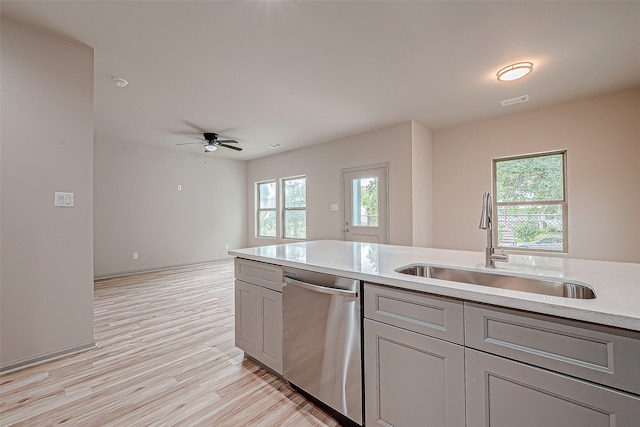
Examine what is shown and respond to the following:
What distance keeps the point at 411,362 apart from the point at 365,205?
3.90m

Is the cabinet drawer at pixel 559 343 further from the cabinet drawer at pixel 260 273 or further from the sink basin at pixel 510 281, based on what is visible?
the cabinet drawer at pixel 260 273

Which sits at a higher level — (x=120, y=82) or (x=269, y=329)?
(x=120, y=82)

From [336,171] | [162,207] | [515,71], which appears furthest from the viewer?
[162,207]

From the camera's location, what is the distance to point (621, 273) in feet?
4.15

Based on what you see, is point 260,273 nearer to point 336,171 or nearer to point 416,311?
point 416,311

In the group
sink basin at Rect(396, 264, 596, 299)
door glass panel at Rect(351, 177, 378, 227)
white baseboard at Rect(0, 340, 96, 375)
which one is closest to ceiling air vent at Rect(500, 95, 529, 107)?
door glass panel at Rect(351, 177, 378, 227)

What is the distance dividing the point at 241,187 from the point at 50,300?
5.24m

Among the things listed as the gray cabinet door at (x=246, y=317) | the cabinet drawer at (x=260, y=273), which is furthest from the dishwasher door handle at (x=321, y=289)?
the gray cabinet door at (x=246, y=317)

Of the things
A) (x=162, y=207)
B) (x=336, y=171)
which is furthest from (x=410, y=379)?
(x=162, y=207)

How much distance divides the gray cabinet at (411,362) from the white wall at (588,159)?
361 cm

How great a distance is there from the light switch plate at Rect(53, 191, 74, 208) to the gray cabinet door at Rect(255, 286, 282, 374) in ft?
5.79

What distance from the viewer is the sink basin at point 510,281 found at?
116cm

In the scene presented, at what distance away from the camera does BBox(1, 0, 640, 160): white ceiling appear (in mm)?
1972

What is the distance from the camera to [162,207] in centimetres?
571
